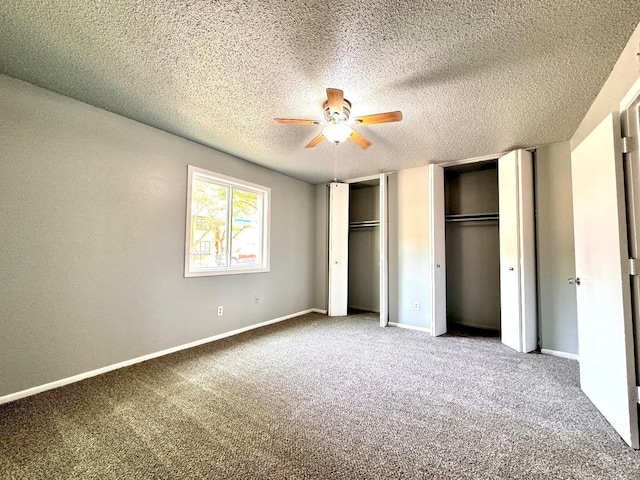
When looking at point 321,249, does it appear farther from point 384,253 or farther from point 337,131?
point 337,131

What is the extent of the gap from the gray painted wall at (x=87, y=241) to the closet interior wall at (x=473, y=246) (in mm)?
3780

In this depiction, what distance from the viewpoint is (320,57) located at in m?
1.80

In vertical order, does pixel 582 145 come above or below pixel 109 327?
above

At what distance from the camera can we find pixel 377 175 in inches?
184

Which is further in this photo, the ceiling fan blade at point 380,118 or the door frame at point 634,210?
the ceiling fan blade at point 380,118

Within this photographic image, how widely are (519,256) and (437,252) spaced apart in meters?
0.99

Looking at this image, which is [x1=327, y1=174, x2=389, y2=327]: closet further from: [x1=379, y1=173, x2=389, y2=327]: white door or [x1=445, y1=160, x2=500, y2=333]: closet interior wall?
[x1=445, y1=160, x2=500, y2=333]: closet interior wall

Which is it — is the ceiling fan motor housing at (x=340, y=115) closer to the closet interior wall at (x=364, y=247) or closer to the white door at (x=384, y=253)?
the white door at (x=384, y=253)

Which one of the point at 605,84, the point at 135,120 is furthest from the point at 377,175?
the point at 135,120

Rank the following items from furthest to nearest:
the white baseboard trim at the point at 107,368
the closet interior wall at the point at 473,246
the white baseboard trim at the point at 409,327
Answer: the closet interior wall at the point at 473,246 → the white baseboard trim at the point at 409,327 → the white baseboard trim at the point at 107,368

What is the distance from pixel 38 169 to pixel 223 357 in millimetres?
2391

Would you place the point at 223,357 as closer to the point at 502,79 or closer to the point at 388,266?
the point at 388,266

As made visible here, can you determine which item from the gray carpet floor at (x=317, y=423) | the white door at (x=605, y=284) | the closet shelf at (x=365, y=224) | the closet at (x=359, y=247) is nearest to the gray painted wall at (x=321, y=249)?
the closet at (x=359, y=247)

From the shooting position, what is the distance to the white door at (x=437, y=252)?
3877 millimetres
